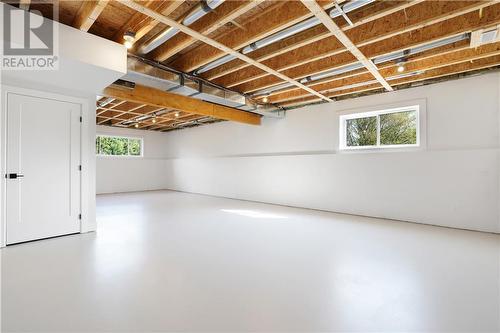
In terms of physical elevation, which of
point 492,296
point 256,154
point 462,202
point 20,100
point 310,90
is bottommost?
point 492,296

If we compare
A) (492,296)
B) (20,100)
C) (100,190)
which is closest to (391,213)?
(492,296)

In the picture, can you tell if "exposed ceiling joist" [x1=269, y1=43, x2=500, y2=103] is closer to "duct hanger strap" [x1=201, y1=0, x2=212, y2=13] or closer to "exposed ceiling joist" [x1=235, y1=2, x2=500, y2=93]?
"exposed ceiling joist" [x1=235, y1=2, x2=500, y2=93]

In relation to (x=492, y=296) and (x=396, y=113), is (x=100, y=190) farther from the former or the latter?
(x=492, y=296)

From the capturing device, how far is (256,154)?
23.4 feet

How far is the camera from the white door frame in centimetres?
311

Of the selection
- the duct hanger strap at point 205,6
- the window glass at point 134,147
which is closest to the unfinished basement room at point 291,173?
the duct hanger strap at point 205,6

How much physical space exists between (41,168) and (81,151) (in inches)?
21.1

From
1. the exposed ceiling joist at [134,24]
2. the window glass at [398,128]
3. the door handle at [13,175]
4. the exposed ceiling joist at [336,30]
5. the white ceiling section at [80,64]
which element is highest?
the exposed ceiling joist at [134,24]

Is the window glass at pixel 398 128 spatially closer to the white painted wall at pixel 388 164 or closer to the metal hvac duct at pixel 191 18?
the white painted wall at pixel 388 164

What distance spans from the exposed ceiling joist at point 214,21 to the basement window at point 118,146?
6.66 metres

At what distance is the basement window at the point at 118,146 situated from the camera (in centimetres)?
860

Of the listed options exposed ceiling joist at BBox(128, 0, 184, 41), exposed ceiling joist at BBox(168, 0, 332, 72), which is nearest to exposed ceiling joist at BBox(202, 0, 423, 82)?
exposed ceiling joist at BBox(168, 0, 332, 72)

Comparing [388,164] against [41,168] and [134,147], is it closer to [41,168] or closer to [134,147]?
[41,168]

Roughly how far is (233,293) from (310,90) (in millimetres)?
3823
